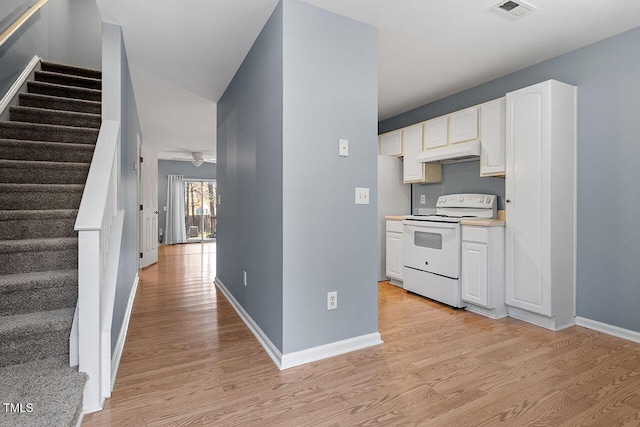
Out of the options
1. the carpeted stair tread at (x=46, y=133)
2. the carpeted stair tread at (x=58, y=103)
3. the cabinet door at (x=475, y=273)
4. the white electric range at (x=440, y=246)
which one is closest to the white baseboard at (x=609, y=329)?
the cabinet door at (x=475, y=273)

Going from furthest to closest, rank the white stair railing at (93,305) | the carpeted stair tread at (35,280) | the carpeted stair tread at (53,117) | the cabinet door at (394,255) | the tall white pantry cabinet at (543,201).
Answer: the cabinet door at (394,255) → the carpeted stair tread at (53,117) → the tall white pantry cabinet at (543,201) → the carpeted stair tread at (35,280) → the white stair railing at (93,305)

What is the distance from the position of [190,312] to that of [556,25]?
3.91 metres

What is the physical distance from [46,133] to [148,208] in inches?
115

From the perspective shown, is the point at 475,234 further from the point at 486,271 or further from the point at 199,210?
the point at 199,210

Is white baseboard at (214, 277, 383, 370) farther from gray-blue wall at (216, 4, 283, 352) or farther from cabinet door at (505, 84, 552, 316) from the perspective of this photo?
cabinet door at (505, 84, 552, 316)

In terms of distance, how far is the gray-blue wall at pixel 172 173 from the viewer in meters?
9.22

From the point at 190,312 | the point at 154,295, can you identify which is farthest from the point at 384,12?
the point at 154,295

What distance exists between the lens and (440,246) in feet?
11.2

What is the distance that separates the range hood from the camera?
3.35 metres

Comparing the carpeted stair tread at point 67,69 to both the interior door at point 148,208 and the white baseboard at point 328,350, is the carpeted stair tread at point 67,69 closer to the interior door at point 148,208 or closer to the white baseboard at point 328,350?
the interior door at point 148,208

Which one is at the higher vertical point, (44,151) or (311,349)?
(44,151)

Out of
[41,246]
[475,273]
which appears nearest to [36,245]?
[41,246]

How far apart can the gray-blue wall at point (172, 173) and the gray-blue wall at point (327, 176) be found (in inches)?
322

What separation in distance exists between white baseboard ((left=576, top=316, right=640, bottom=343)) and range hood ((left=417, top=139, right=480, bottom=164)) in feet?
5.75
